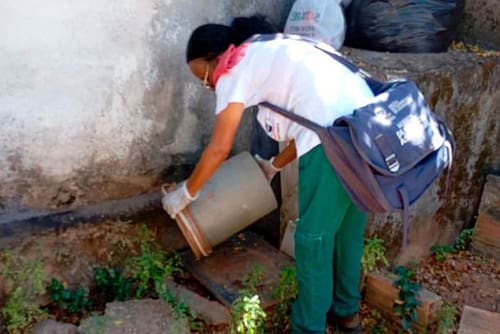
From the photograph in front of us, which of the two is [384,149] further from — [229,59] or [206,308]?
[206,308]

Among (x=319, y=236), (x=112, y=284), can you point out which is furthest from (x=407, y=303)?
(x=112, y=284)

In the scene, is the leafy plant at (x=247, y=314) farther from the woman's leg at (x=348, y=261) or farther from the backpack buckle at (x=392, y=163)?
the backpack buckle at (x=392, y=163)

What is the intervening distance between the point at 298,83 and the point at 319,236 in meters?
0.64

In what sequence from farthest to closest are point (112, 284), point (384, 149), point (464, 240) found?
1. point (464, 240)
2. point (112, 284)
3. point (384, 149)

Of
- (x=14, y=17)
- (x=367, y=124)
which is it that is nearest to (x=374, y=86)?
(x=367, y=124)

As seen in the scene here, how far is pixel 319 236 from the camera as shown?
2.40 metres

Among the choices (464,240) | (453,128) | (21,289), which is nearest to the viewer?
(21,289)

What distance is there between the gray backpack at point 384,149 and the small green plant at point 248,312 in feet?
2.35

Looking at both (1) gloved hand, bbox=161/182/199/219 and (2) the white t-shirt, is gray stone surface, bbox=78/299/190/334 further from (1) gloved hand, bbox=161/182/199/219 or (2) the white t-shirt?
(2) the white t-shirt

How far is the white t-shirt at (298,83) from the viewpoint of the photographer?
7.47ft

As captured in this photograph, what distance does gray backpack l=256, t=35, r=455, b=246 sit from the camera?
7.21ft

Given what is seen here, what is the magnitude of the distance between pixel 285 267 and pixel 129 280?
0.82m

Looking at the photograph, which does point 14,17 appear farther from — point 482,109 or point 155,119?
point 482,109

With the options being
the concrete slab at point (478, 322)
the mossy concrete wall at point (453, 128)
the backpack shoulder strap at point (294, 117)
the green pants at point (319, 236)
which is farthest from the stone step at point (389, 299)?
the backpack shoulder strap at point (294, 117)
